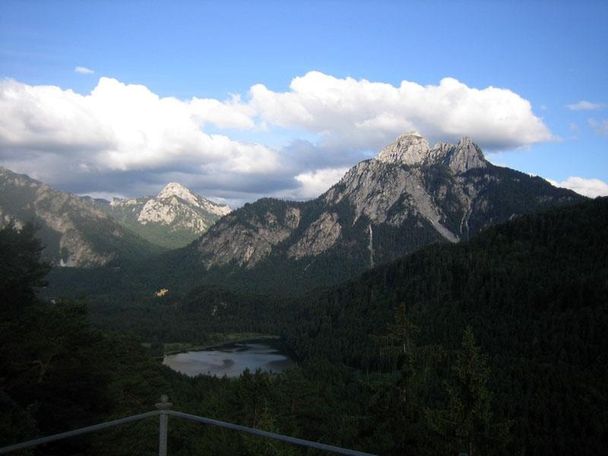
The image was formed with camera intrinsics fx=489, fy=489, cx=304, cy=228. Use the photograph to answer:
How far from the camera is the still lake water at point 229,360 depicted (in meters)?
137

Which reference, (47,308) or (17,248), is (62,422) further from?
(17,248)

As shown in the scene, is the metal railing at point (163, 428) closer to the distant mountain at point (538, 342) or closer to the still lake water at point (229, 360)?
the distant mountain at point (538, 342)

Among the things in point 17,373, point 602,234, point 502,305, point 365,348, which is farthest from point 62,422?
point 602,234

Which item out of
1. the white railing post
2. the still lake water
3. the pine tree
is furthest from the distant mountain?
the white railing post

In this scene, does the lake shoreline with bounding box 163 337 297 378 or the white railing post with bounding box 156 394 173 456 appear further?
the lake shoreline with bounding box 163 337 297 378

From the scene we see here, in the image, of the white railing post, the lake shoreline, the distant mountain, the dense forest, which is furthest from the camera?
the lake shoreline

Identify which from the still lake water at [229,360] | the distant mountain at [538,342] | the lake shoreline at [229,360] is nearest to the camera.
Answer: the distant mountain at [538,342]

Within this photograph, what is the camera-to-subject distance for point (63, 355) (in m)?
29.8

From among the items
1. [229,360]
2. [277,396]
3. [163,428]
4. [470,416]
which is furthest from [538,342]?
[163,428]

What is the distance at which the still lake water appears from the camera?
137 meters

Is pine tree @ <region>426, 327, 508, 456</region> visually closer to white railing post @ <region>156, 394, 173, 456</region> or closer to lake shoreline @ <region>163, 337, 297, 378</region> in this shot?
white railing post @ <region>156, 394, 173, 456</region>

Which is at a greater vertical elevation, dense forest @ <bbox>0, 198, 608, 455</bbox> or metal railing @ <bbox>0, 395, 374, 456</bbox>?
metal railing @ <bbox>0, 395, 374, 456</bbox>

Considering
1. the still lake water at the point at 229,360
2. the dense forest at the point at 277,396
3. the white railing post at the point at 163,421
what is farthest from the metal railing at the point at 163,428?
the still lake water at the point at 229,360

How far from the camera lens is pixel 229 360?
6206 inches
